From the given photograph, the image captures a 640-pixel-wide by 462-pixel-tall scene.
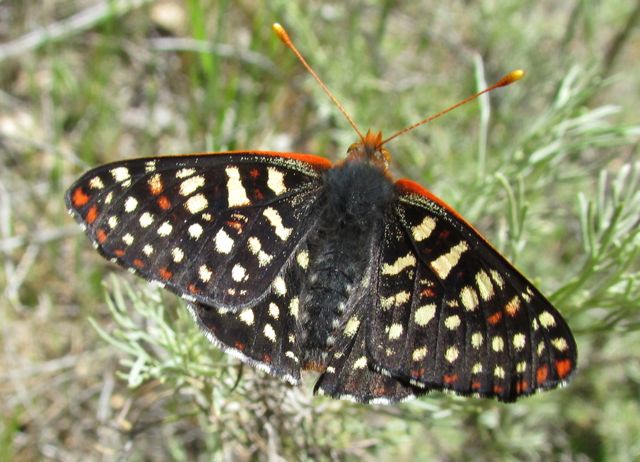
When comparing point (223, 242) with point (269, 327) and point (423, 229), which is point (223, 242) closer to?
point (269, 327)

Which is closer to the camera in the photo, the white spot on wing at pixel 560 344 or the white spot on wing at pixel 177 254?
the white spot on wing at pixel 560 344

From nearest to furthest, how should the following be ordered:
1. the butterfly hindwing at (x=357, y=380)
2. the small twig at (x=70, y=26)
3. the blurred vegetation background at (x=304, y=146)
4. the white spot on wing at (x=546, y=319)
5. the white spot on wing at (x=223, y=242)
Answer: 1. the white spot on wing at (x=546, y=319)
2. the butterfly hindwing at (x=357, y=380)
3. the white spot on wing at (x=223, y=242)
4. the blurred vegetation background at (x=304, y=146)
5. the small twig at (x=70, y=26)

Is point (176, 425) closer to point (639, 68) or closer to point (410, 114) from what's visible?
point (410, 114)

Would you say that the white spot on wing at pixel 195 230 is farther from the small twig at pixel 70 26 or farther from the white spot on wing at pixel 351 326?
the small twig at pixel 70 26

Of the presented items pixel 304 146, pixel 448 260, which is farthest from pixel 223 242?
pixel 304 146

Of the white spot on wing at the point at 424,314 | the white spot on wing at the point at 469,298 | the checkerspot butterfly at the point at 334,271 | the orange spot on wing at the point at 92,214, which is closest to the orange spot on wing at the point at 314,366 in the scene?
the checkerspot butterfly at the point at 334,271

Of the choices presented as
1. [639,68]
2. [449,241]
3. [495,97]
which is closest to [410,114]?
[495,97]

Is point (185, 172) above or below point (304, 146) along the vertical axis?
below

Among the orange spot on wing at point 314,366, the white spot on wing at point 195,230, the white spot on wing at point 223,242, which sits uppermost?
the white spot on wing at point 195,230
